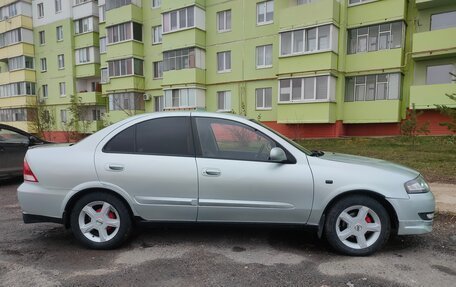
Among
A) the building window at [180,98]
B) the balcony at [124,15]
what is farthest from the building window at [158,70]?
the balcony at [124,15]

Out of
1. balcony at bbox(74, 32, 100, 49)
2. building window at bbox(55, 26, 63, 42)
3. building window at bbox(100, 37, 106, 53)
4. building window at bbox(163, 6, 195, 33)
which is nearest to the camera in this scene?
building window at bbox(163, 6, 195, 33)

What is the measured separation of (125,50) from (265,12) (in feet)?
38.4

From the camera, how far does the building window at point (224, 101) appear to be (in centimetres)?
2248

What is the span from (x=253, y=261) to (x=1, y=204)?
5.36 m

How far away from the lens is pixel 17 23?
33062 millimetres

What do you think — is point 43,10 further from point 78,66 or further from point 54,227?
point 54,227

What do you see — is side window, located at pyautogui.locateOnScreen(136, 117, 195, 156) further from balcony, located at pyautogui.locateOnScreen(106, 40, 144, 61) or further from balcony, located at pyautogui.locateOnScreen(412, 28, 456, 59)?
balcony, located at pyautogui.locateOnScreen(106, 40, 144, 61)

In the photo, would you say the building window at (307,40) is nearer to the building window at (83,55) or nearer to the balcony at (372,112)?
the balcony at (372,112)

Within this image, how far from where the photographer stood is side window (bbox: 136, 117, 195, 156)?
386 centimetres

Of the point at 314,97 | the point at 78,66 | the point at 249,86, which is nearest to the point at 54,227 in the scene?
the point at 314,97

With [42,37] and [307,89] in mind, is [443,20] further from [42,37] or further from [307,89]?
[42,37]

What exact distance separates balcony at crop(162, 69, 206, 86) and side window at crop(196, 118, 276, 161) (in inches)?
738

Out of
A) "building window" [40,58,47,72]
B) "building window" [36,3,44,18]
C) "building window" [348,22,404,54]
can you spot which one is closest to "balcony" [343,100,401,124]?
"building window" [348,22,404,54]

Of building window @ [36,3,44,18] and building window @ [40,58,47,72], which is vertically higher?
building window @ [36,3,44,18]
